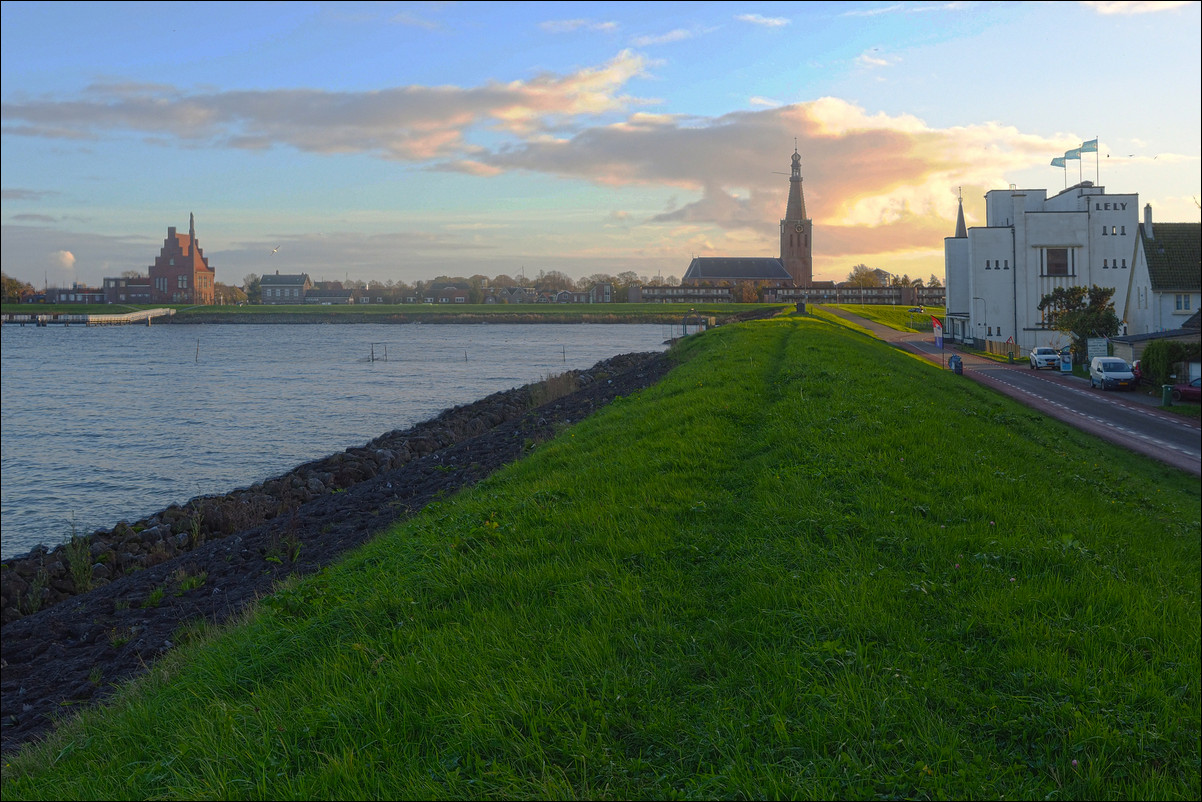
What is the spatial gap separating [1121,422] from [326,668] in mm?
33681

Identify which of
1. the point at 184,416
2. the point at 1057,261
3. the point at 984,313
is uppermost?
the point at 1057,261

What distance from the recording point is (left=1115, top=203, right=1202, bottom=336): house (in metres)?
56.9

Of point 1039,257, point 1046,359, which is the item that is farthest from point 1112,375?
point 1039,257

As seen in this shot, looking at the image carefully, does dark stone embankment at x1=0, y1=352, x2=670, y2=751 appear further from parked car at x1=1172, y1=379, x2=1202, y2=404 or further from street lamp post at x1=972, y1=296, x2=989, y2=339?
street lamp post at x1=972, y1=296, x2=989, y2=339

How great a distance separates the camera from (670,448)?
12.6 m

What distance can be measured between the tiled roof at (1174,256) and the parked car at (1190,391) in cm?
2420

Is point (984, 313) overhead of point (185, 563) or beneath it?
overhead

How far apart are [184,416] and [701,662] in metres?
40.5

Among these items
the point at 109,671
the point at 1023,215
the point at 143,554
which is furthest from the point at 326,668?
the point at 1023,215

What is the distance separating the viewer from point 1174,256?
193 feet

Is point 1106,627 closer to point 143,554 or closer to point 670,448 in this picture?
point 670,448

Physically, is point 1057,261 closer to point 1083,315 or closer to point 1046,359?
point 1083,315

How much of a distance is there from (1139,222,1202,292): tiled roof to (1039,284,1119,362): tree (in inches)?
155

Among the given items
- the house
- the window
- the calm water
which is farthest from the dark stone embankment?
the window
